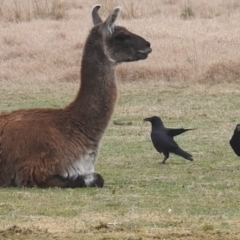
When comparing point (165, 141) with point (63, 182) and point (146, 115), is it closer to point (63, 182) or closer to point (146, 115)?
point (63, 182)

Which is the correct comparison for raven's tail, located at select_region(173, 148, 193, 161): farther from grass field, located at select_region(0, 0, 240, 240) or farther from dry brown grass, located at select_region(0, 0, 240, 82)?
dry brown grass, located at select_region(0, 0, 240, 82)

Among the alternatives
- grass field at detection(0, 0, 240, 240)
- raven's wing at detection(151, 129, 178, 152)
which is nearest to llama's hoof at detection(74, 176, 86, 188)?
grass field at detection(0, 0, 240, 240)

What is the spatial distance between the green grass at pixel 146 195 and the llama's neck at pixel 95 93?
63 centimetres

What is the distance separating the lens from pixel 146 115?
1569 centimetres

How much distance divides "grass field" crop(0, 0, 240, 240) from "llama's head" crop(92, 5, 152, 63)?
1.23 metres

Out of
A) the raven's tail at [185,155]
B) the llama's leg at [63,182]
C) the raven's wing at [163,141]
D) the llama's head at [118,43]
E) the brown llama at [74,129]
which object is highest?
the llama's head at [118,43]

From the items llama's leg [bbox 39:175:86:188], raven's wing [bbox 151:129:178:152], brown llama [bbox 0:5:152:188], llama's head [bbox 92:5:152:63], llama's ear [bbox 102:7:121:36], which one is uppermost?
llama's ear [bbox 102:7:121:36]

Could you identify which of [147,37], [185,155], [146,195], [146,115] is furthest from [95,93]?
[147,37]

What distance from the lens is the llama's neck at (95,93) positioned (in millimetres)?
9117

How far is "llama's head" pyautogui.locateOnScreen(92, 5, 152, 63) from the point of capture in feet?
30.5

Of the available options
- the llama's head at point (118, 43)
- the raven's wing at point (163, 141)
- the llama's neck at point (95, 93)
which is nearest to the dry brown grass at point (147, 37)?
the raven's wing at point (163, 141)

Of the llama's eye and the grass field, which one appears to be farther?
the llama's eye

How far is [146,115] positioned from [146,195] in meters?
7.35

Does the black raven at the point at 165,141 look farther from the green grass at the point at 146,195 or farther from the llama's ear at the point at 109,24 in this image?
the llama's ear at the point at 109,24
